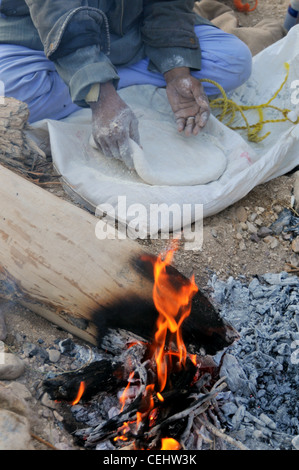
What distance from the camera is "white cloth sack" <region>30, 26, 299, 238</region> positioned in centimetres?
249

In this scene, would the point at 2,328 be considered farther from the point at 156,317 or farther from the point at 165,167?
the point at 165,167

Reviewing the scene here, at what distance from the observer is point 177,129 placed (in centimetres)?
297

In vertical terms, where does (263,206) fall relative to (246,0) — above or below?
below

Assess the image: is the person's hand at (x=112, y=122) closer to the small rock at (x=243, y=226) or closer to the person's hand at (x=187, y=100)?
the person's hand at (x=187, y=100)

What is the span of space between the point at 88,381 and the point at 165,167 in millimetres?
1328

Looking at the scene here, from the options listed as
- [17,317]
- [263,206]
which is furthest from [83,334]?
[263,206]

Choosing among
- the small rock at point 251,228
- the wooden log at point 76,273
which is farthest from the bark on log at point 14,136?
the small rock at point 251,228

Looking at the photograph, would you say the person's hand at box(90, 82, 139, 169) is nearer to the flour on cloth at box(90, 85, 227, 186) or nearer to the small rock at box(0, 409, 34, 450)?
the flour on cloth at box(90, 85, 227, 186)

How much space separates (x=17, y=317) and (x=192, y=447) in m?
0.91

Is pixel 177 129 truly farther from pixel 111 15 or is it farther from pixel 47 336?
pixel 47 336

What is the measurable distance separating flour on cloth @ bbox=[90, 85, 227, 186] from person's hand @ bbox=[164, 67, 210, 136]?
0.10 m

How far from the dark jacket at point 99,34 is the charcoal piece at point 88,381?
1.38m

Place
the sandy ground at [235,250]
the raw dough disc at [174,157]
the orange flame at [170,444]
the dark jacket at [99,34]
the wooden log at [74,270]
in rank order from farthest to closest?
the raw dough disc at [174,157], the dark jacket at [99,34], the sandy ground at [235,250], the wooden log at [74,270], the orange flame at [170,444]

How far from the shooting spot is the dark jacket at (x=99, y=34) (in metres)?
2.39
